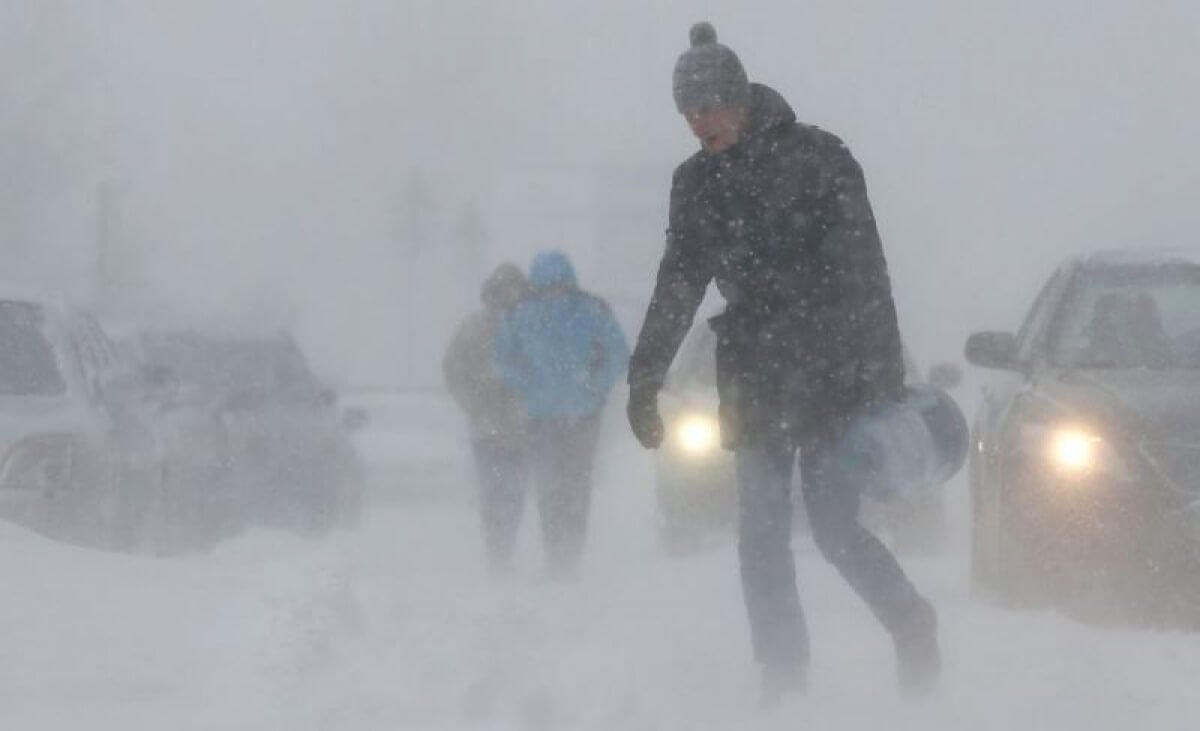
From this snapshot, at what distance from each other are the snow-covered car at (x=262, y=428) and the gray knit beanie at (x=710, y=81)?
5532mm

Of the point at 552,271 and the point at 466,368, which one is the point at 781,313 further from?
the point at 466,368

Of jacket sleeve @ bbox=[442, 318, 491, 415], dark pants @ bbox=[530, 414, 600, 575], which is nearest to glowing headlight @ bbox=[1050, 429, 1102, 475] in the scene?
dark pants @ bbox=[530, 414, 600, 575]

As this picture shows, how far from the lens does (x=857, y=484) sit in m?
5.44

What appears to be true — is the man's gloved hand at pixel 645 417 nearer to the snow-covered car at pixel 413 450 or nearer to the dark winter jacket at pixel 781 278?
the dark winter jacket at pixel 781 278

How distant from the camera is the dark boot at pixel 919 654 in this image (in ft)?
17.9

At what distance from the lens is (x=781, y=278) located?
540cm

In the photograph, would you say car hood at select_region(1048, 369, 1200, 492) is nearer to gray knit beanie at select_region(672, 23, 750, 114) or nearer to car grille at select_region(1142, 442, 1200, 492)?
car grille at select_region(1142, 442, 1200, 492)

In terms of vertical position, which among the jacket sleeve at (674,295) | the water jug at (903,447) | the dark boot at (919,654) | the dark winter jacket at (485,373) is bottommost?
the dark winter jacket at (485,373)

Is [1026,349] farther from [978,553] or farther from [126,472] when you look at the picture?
[126,472]

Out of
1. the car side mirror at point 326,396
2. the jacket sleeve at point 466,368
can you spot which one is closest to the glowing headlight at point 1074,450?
the jacket sleeve at point 466,368

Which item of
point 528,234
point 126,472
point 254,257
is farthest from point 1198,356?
point 254,257

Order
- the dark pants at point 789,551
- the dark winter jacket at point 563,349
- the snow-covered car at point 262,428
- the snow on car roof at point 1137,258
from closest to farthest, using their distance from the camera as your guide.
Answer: the dark pants at point 789,551 → the snow on car roof at point 1137,258 → the dark winter jacket at point 563,349 → the snow-covered car at point 262,428

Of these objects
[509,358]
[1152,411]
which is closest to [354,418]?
[509,358]

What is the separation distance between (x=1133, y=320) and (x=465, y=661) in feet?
8.94
